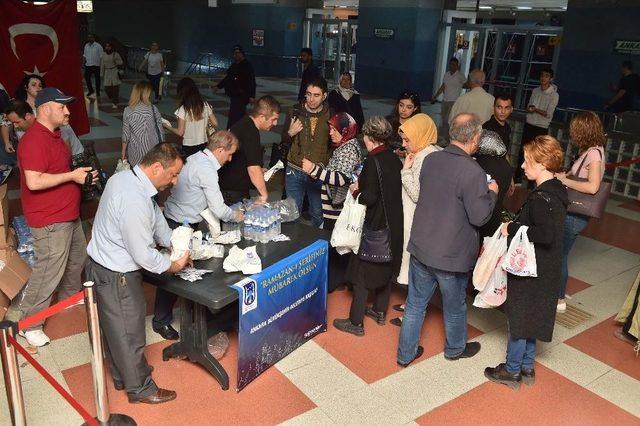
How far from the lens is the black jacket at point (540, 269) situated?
3146 millimetres

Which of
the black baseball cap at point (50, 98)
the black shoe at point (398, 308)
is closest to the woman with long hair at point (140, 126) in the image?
the black baseball cap at point (50, 98)

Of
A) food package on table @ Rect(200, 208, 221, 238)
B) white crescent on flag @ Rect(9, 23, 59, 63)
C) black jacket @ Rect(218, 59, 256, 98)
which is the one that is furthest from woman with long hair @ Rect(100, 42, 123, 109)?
food package on table @ Rect(200, 208, 221, 238)

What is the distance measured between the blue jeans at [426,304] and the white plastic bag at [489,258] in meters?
0.14

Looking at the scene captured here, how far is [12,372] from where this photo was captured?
100 inches

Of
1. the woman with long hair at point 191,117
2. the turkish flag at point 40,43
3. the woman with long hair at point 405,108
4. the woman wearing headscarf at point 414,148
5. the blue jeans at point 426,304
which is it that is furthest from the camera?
the woman with long hair at point 191,117

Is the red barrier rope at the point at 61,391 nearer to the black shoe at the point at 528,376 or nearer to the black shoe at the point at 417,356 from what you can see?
the black shoe at the point at 417,356

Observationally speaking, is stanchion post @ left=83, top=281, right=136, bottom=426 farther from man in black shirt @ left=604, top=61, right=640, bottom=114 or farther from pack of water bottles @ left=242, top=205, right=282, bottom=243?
man in black shirt @ left=604, top=61, right=640, bottom=114

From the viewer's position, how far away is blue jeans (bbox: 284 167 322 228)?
4.99 m

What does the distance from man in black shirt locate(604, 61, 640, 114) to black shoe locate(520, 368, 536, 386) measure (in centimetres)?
849

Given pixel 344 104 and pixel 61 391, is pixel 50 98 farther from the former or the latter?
pixel 344 104

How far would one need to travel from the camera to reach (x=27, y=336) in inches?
151

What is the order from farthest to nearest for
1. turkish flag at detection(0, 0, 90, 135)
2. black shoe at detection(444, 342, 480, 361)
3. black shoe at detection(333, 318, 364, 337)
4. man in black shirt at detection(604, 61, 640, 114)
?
1. man in black shirt at detection(604, 61, 640, 114)
2. turkish flag at detection(0, 0, 90, 135)
3. black shoe at detection(333, 318, 364, 337)
4. black shoe at detection(444, 342, 480, 361)

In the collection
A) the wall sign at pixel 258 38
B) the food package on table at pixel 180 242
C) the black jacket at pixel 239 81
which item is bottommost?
the food package on table at pixel 180 242

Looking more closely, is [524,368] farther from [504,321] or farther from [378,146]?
[378,146]
